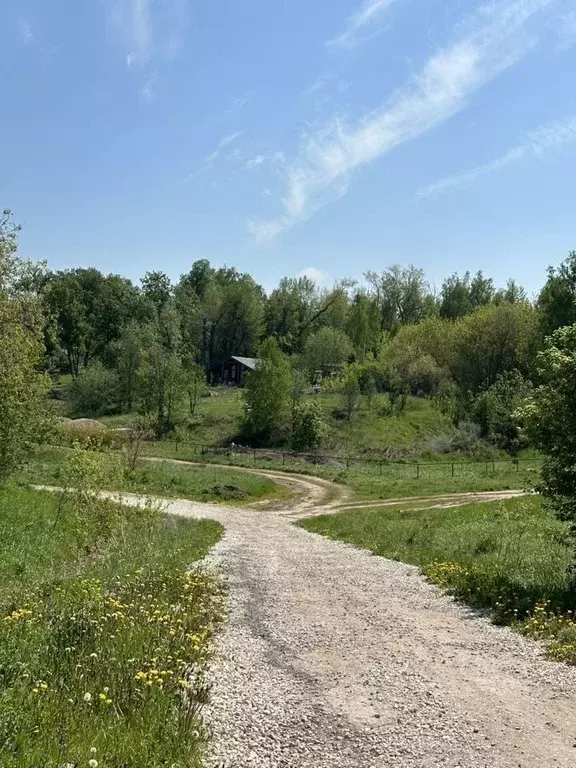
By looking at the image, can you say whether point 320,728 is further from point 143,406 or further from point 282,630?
point 143,406

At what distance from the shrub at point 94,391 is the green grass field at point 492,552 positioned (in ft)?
191

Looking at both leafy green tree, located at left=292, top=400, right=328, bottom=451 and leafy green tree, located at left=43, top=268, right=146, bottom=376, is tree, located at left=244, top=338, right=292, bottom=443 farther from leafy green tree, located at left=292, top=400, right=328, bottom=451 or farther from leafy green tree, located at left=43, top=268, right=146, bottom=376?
leafy green tree, located at left=43, top=268, right=146, bottom=376

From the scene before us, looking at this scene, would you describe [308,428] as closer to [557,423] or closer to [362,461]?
[362,461]

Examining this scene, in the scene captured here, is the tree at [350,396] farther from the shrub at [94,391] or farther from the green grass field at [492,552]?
the green grass field at [492,552]

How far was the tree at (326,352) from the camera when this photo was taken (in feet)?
322

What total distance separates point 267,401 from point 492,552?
50.0 meters

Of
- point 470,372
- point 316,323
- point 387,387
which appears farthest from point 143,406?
point 316,323

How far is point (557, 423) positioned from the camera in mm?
13062

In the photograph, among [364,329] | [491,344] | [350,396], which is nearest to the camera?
[350,396]

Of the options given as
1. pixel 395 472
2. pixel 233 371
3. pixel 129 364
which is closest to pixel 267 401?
pixel 395 472

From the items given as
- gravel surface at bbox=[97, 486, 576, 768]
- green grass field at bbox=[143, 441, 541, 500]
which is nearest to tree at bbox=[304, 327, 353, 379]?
green grass field at bbox=[143, 441, 541, 500]

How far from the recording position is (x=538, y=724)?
664 centimetres

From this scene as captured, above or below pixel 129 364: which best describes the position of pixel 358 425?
below

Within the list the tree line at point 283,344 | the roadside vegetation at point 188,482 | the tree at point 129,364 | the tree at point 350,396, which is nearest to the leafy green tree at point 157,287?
the tree line at point 283,344
